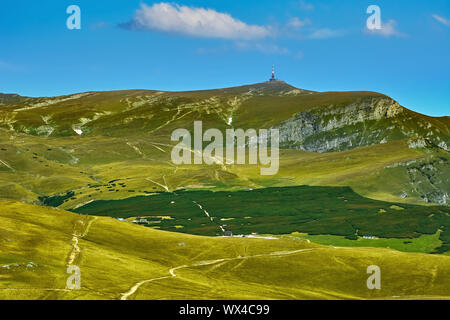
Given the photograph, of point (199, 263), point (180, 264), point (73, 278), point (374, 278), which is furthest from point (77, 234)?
point (374, 278)

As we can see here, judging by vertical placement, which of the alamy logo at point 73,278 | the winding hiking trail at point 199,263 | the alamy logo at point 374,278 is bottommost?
the alamy logo at point 374,278

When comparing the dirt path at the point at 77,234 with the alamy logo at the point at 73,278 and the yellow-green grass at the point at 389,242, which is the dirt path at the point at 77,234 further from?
the yellow-green grass at the point at 389,242

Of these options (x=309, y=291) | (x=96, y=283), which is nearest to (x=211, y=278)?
(x=309, y=291)

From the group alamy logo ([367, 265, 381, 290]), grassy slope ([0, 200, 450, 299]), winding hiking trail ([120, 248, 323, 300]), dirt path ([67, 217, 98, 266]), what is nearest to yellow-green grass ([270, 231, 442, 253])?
grassy slope ([0, 200, 450, 299])

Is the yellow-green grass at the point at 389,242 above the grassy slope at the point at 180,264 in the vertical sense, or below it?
below

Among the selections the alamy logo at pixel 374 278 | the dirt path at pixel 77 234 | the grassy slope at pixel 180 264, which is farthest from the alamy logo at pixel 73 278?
the alamy logo at pixel 374 278

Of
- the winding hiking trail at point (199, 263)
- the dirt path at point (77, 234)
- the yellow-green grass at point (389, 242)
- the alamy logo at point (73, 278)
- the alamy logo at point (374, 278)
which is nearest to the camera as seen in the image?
the alamy logo at point (73, 278)

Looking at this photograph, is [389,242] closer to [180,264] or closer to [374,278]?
[374,278]

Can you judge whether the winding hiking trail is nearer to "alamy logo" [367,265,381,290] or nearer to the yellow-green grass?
"alamy logo" [367,265,381,290]
